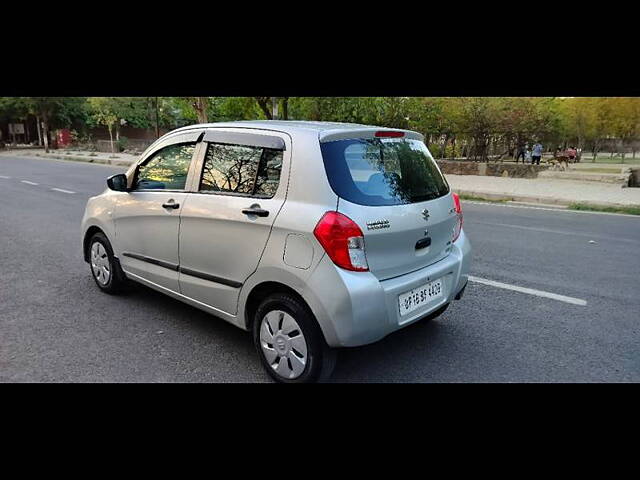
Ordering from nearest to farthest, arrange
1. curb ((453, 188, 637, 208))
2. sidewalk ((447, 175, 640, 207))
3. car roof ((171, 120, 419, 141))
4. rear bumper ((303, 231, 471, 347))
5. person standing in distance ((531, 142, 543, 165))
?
rear bumper ((303, 231, 471, 347)) → car roof ((171, 120, 419, 141)) → curb ((453, 188, 637, 208)) → sidewalk ((447, 175, 640, 207)) → person standing in distance ((531, 142, 543, 165))

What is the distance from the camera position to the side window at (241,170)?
3.06 m

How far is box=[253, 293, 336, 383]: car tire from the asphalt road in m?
0.20

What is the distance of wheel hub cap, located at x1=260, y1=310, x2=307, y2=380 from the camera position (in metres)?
2.89

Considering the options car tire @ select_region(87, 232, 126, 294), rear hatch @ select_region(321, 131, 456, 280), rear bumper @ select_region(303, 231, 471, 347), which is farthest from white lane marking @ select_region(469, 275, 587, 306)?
car tire @ select_region(87, 232, 126, 294)

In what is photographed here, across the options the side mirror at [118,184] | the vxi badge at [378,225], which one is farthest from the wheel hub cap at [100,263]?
the vxi badge at [378,225]

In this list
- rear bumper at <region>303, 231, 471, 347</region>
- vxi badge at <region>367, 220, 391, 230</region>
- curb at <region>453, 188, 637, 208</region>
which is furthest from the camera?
curb at <region>453, 188, 637, 208</region>

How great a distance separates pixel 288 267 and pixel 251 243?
365mm

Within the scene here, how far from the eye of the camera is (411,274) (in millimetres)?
3008

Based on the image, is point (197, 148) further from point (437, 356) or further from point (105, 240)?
point (437, 356)

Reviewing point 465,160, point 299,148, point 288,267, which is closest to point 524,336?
point 288,267

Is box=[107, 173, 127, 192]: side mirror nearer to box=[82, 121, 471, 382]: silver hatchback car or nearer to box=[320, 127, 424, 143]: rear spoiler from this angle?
box=[82, 121, 471, 382]: silver hatchback car

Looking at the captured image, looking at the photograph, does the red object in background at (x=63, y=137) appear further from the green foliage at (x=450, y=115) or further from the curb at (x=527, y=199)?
the curb at (x=527, y=199)

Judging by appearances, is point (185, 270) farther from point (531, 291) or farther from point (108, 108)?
point (108, 108)

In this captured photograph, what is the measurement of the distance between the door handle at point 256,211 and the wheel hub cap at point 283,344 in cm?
63
